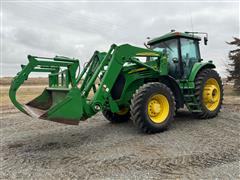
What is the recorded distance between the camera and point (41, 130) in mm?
6539

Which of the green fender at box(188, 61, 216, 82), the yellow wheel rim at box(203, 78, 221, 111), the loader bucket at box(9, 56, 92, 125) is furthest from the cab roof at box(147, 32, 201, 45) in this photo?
the loader bucket at box(9, 56, 92, 125)

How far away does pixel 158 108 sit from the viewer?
564 cm

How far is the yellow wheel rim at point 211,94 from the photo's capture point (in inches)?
270

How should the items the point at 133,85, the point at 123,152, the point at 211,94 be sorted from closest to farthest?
1. the point at 123,152
2. the point at 133,85
3. the point at 211,94

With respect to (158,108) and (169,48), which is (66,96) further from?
(169,48)

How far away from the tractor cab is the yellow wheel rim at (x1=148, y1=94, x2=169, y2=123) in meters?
1.45

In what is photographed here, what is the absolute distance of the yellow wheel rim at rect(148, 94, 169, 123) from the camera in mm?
5545

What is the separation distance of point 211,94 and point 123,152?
3677mm

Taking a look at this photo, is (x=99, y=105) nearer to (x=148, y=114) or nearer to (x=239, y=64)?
(x=148, y=114)

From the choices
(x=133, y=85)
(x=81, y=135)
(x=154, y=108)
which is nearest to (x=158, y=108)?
(x=154, y=108)

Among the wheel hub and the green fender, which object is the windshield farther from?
the wheel hub

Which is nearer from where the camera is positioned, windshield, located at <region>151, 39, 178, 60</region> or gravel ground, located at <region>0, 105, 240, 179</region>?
gravel ground, located at <region>0, 105, 240, 179</region>

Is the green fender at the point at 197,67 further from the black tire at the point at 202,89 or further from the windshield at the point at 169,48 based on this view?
the windshield at the point at 169,48

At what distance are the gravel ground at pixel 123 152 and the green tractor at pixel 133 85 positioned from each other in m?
0.54
